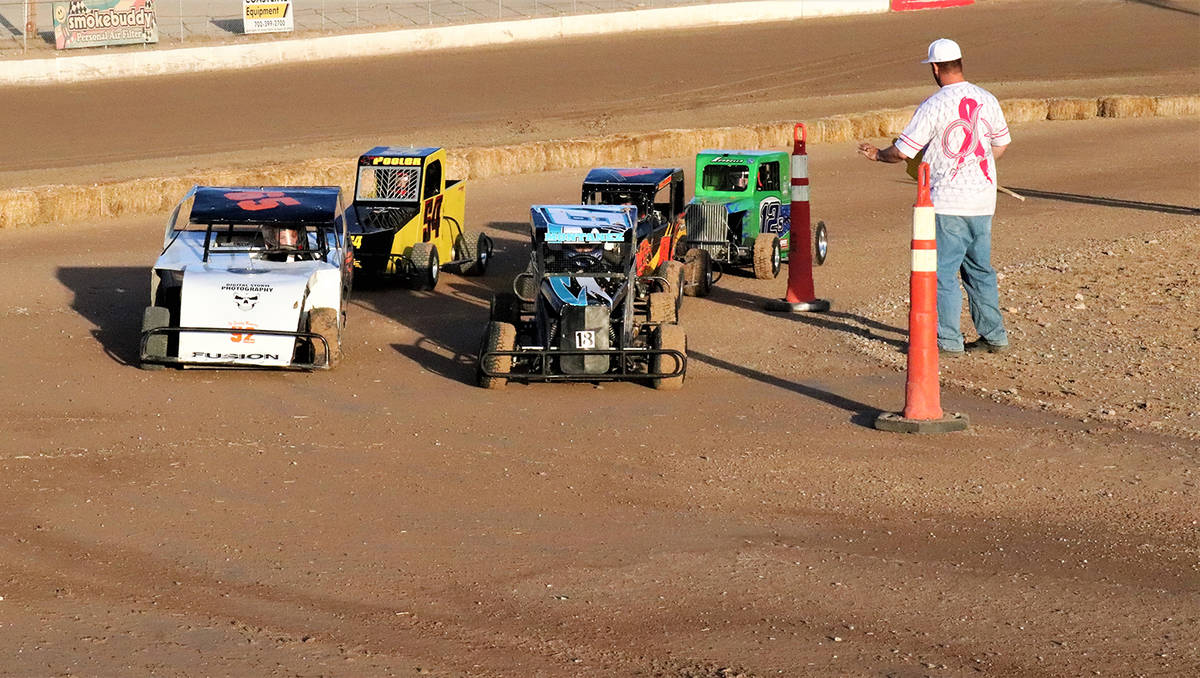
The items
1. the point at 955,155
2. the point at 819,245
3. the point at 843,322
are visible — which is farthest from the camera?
the point at 819,245

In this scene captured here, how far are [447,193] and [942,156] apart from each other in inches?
318

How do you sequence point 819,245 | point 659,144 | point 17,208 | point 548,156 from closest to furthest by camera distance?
point 819,245 < point 17,208 < point 548,156 < point 659,144

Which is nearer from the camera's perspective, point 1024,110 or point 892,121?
point 892,121

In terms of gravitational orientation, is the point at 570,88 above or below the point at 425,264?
above

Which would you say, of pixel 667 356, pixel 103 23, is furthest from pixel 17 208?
pixel 103 23

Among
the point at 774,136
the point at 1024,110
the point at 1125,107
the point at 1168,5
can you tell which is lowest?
the point at 774,136

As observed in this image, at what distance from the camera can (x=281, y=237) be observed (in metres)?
13.3

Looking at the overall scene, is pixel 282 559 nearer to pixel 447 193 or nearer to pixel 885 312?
pixel 885 312

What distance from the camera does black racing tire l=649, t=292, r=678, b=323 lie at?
1190cm

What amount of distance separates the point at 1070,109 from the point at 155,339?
79.6ft

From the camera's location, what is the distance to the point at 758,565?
6.72 m

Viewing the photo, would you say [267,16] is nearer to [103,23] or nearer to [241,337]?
[103,23]

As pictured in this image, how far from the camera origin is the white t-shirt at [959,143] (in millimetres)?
10406

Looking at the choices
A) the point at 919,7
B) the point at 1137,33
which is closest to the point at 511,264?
the point at 1137,33
